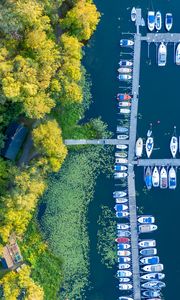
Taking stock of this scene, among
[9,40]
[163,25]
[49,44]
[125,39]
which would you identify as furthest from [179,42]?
[9,40]

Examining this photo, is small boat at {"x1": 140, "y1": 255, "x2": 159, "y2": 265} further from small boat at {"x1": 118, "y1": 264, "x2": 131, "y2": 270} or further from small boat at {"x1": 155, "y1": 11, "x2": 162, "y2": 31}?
small boat at {"x1": 155, "y1": 11, "x2": 162, "y2": 31}

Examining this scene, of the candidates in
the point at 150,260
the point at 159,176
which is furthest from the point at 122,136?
the point at 150,260

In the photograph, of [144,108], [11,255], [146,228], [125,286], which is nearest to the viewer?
[11,255]

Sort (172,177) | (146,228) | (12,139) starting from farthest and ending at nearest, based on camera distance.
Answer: (172,177)
(146,228)
(12,139)

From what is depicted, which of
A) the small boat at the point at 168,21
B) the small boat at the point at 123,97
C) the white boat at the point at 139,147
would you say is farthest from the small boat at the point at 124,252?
the small boat at the point at 168,21

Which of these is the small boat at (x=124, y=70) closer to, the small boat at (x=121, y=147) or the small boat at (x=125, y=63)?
the small boat at (x=125, y=63)

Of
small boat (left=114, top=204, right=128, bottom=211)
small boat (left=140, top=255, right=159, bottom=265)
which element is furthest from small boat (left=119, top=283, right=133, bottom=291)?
small boat (left=114, top=204, right=128, bottom=211)

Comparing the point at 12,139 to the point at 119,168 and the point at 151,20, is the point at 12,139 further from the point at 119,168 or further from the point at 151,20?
the point at 151,20

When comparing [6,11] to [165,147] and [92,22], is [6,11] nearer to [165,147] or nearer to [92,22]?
[92,22]
